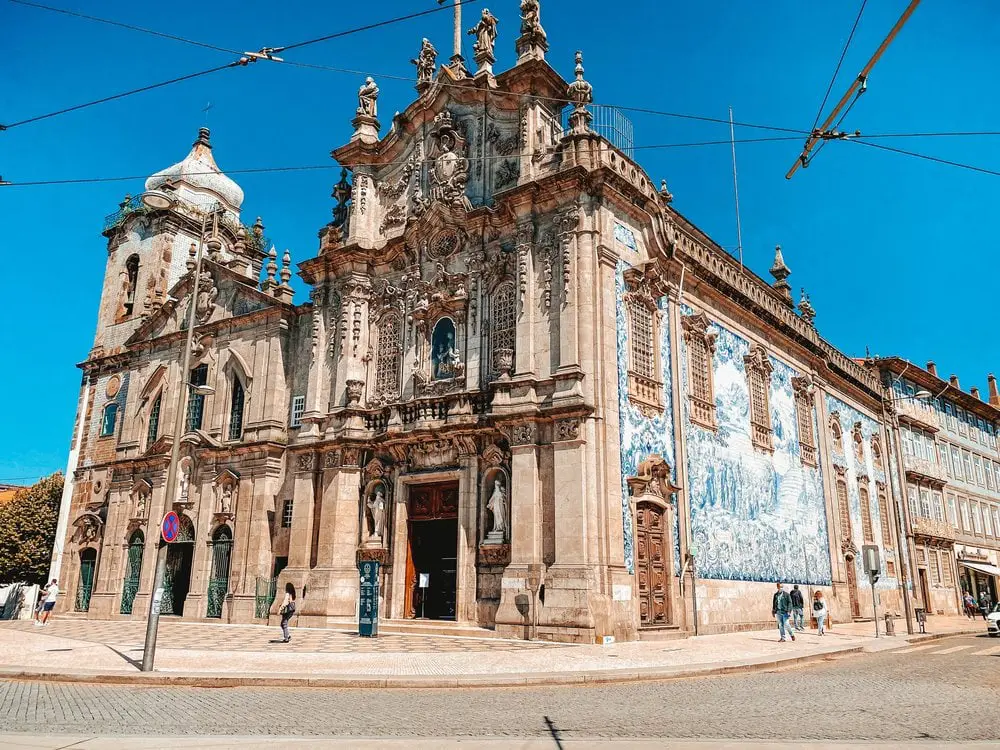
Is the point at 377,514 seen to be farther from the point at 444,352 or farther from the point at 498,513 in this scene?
the point at 444,352

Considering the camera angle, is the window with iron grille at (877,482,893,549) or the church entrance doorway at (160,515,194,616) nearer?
the church entrance doorway at (160,515,194,616)

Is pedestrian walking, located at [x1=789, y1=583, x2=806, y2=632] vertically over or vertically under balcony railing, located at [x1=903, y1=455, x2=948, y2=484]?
under

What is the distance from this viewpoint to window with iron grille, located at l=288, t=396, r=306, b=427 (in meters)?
27.9

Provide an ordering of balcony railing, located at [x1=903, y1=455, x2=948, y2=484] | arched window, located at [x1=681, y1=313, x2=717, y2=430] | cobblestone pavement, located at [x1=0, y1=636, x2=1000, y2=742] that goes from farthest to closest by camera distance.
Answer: balcony railing, located at [x1=903, y1=455, x2=948, y2=484] → arched window, located at [x1=681, y1=313, x2=717, y2=430] → cobblestone pavement, located at [x1=0, y1=636, x2=1000, y2=742]

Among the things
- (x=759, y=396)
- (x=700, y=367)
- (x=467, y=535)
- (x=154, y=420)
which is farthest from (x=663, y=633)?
(x=154, y=420)

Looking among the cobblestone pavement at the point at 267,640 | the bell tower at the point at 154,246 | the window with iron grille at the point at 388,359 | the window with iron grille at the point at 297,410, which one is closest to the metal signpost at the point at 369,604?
the cobblestone pavement at the point at 267,640

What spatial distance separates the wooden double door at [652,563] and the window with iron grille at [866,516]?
18.4 metres

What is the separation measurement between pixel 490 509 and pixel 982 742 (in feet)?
48.2

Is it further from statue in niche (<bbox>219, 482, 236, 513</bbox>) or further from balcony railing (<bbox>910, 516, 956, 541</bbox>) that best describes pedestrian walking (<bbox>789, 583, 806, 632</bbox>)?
statue in niche (<bbox>219, 482, 236, 513</bbox>)

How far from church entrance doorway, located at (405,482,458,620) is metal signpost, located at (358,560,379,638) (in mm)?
2935

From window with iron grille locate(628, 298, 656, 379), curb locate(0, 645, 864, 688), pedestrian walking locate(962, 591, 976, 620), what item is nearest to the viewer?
curb locate(0, 645, 864, 688)

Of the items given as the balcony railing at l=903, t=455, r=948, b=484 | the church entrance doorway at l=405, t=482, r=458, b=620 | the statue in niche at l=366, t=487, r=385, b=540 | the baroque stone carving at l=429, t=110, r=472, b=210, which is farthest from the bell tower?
the balcony railing at l=903, t=455, r=948, b=484

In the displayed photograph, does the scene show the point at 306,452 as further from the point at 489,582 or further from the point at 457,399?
the point at 489,582

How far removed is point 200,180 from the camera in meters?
40.1
